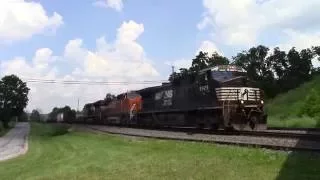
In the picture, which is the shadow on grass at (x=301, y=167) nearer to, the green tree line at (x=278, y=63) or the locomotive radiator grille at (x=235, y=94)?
the locomotive radiator grille at (x=235, y=94)

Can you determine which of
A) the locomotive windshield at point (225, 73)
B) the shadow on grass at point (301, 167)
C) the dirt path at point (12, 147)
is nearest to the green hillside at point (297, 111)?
the locomotive windshield at point (225, 73)

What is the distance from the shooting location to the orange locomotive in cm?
4451

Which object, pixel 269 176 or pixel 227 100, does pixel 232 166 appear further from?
pixel 227 100

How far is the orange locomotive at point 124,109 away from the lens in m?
44.5

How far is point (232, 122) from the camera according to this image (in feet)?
83.6

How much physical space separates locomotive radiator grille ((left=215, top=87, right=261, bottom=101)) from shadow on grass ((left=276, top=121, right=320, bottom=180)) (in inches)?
504

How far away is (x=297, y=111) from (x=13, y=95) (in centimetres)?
8087

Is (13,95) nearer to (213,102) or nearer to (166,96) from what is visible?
(166,96)

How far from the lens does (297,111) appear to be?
146 feet

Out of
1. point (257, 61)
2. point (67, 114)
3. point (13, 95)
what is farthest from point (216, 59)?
point (13, 95)

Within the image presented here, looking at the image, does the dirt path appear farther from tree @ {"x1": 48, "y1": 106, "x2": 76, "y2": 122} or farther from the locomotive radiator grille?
tree @ {"x1": 48, "y1": 106, "x2": 76, "y2": 122}

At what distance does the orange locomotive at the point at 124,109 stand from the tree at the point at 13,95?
58.5 metres

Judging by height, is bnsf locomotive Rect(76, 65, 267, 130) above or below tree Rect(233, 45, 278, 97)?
below

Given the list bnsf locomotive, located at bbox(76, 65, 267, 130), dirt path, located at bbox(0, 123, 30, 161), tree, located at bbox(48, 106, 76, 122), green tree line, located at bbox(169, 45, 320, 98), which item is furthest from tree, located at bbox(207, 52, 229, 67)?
bnsf locomotive, located at bbox(76, 65, 267, 130)
